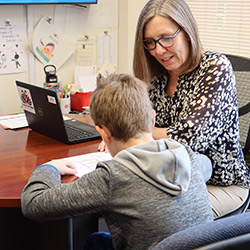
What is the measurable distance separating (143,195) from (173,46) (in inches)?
30.5

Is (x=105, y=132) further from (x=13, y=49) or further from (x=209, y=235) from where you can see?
(x=13, y=49)

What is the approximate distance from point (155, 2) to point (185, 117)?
0.46 m

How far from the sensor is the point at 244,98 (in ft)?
6.37

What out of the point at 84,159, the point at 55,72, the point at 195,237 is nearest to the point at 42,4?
the point at 55,72

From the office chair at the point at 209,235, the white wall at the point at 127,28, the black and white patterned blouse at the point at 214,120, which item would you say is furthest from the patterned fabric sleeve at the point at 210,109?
the white wall at the point at 127,28

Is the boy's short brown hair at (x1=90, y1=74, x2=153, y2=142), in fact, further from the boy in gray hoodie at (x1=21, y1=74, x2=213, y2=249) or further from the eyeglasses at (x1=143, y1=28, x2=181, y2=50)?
the eyeglasses at (x1=143, y1=28, x2=181, y2=50)

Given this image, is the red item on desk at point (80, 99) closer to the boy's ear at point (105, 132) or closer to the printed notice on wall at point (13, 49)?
the printed notice on wall at point (13, 49)

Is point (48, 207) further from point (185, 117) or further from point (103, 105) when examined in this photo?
point (185, 117)

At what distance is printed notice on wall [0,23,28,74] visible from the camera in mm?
2592

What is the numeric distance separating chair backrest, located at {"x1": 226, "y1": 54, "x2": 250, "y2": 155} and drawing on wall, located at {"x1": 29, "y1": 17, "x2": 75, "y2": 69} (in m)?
1.27

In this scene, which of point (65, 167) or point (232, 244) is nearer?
point (232, 244)

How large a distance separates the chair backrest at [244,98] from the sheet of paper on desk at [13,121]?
3.14 feet

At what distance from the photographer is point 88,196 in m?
1.12

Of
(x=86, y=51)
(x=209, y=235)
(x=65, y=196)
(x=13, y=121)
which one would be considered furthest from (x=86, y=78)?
(x=209, y=235)
